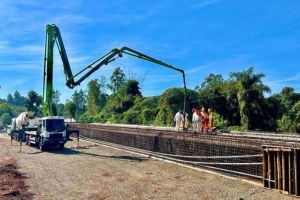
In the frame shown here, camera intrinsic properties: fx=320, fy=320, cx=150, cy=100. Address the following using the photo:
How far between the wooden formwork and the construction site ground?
12.9 inches

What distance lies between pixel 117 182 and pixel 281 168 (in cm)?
666

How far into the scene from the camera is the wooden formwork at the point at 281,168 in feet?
35.0

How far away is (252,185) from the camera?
40.9 ft

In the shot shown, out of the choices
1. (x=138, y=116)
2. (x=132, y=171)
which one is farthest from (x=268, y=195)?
(x=138, y=116)

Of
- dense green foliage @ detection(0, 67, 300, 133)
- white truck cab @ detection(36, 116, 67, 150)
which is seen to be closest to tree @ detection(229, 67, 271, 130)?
dense green foliage @ detection(0, 67, 300, 133)

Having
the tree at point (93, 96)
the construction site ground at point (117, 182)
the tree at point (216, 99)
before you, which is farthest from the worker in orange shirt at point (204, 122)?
the tree at point (93, 96)

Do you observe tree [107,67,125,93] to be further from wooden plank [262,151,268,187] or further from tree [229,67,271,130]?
wooden plank [262,151,268,187]

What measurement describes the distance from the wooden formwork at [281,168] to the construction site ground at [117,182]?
1.08 ft

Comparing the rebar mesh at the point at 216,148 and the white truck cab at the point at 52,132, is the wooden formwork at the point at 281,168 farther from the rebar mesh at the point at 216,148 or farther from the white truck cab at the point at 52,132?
the white truck cab at the point at 52,132

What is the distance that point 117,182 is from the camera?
45.4 feet

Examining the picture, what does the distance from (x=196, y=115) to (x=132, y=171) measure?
7.19m

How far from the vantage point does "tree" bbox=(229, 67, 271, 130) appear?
3478 cm

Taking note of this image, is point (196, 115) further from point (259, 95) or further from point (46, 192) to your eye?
point (259, 95)

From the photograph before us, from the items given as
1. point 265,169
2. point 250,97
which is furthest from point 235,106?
point 265,169
